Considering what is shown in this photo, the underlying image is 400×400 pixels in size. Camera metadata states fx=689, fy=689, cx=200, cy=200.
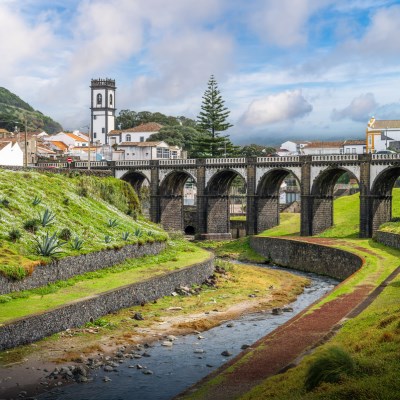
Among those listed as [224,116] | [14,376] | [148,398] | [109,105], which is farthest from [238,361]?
[109,105]

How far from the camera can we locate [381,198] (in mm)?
65938

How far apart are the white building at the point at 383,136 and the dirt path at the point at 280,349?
100 m

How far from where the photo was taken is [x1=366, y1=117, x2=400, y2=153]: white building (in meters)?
129

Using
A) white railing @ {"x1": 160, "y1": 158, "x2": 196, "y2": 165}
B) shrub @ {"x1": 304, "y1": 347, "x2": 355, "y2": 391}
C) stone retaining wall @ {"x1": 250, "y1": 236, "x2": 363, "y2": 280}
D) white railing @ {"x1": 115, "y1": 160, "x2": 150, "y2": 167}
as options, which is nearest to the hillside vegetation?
stone retaining wall @ {"x1": 250, "y1": 236, "x2": 363, "y2": 280}

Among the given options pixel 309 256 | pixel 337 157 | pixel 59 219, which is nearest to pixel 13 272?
pixel 59 219

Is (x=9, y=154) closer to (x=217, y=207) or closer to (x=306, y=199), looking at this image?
(x=217, y=207)

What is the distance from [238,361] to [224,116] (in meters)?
78.3

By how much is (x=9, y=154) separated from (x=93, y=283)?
1275 inches

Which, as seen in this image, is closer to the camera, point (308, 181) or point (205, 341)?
point (205, 341)

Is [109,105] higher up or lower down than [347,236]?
higher up

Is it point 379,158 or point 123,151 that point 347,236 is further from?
point 123,151

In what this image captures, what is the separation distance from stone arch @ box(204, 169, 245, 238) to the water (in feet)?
140

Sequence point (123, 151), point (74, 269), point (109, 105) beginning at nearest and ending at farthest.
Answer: point (74, 269) → point (123, 151) → point (109, 105)

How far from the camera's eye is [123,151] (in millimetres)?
115625
